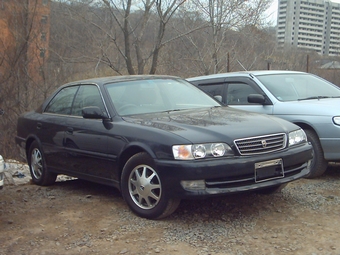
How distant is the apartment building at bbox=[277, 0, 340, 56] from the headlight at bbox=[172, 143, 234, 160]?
11352 cm

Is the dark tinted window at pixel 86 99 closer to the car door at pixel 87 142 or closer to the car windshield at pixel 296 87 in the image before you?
the car door at pixel 87 142

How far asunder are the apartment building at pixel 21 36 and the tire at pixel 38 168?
861cm

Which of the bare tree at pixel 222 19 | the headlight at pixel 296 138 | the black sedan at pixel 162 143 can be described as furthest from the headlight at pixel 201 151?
the bare tree at pixel 222 19

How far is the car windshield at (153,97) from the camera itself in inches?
216

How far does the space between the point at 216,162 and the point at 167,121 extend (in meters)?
0.86

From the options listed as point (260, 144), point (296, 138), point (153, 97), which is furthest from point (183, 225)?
point (153, 97)

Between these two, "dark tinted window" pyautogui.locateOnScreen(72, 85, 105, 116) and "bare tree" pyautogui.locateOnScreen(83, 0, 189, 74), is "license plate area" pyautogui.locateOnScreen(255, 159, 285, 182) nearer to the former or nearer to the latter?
"dark tinted window" pyautogui.locateOnScreen(72, 85, 105, 116)

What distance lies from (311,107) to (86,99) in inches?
123

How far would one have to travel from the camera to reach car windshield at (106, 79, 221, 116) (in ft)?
18.0

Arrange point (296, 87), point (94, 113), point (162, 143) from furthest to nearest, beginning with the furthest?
1. point (296, 87)
2. point (94, 113)
3. point (162, 143)

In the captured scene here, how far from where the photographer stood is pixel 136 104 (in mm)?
5516

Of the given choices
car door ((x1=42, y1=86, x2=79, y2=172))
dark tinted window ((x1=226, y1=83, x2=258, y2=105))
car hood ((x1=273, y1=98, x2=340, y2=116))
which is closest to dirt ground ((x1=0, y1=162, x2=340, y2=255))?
car door ((x1=42, y1=86, x2=79, y2=172))

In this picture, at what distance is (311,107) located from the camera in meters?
6.40

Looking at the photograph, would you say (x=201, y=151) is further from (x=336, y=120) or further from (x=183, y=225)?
(x=336, y=120)
